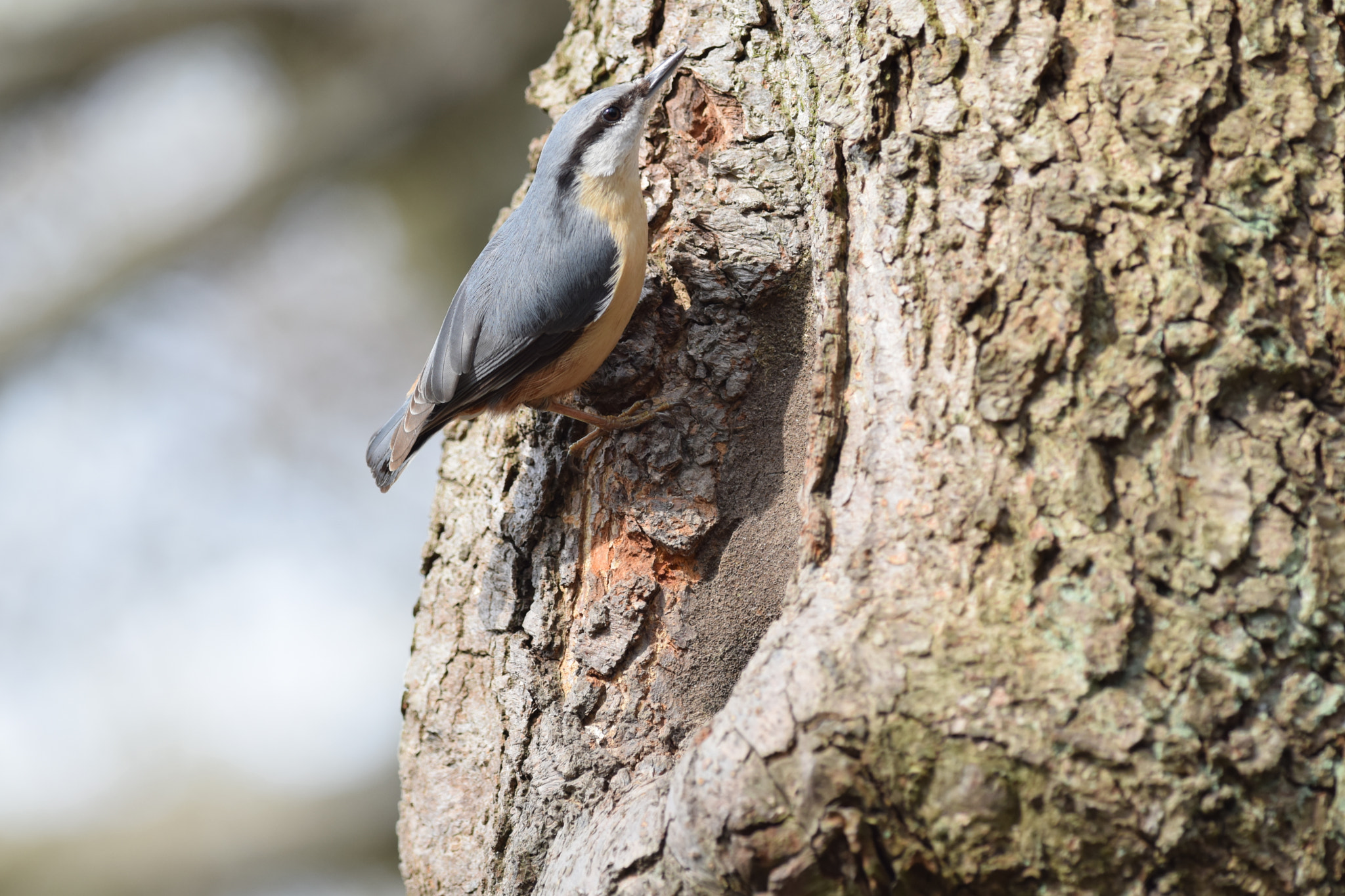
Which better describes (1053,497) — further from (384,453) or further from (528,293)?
(384,453)

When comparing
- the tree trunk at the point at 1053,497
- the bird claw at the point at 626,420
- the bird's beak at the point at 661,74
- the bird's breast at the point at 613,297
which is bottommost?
the tree trunk at the point at 1053,497

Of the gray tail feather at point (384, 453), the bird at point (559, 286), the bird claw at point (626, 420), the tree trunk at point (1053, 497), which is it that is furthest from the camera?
the gray tail feather at point (384, 453)

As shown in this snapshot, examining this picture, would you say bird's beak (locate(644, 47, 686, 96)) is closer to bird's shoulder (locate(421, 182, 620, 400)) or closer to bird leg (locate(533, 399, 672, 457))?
bird's shoulder (locate(421, 182, 620, 400))

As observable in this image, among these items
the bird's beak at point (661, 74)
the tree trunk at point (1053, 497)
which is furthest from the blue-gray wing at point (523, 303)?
the tree trunk at point (1053, 497)

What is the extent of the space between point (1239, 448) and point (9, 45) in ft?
16.3

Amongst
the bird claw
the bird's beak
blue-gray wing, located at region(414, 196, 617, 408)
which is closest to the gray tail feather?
blue-gray wing, located at region(414, 196, 617, 408)

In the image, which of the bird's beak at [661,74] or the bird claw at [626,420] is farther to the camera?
the bird's beak at [661,74]

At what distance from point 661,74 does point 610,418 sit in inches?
31.6

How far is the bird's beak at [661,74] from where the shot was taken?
228 cm

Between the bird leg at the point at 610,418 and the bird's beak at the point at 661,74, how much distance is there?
734mm

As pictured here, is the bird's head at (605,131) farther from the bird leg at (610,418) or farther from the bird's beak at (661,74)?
the bird leg at (610,418)

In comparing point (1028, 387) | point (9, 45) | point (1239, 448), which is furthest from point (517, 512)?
point (9, 45)

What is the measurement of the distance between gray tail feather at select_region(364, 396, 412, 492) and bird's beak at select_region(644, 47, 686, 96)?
0.96 m

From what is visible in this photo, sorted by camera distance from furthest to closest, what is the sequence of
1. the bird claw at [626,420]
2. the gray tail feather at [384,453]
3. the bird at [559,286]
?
the gray tail feather at [384,453] → the bird at [559,286] → the bird claw at [626,420]
